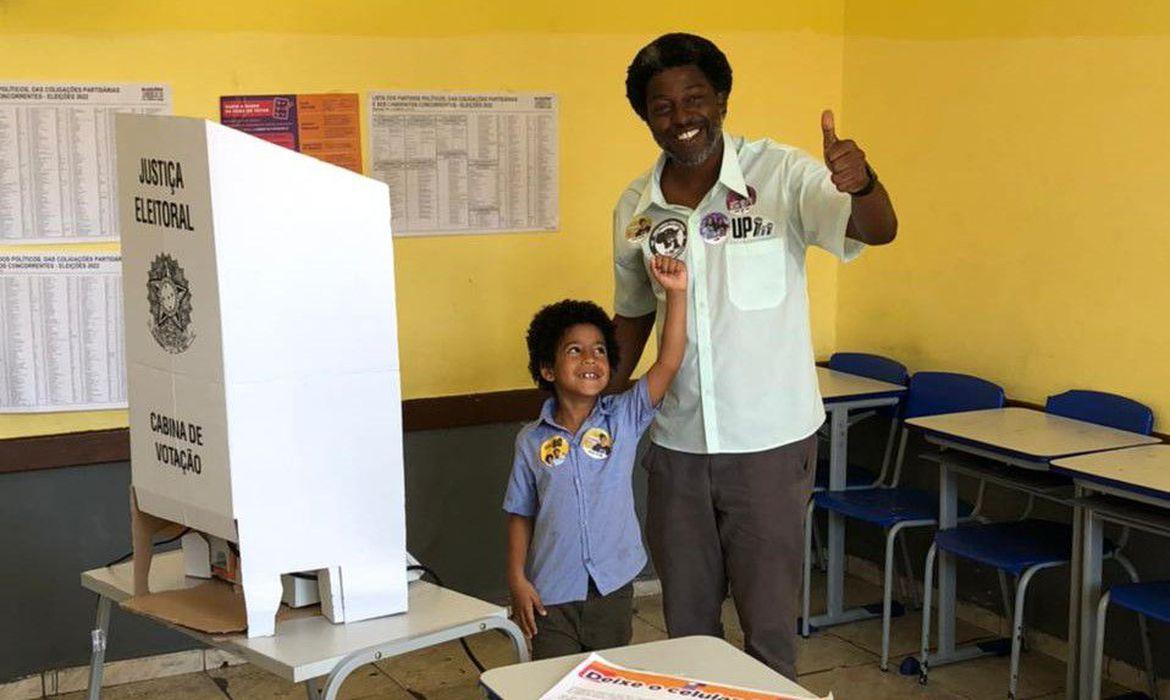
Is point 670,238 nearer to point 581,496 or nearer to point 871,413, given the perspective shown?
point 581,496

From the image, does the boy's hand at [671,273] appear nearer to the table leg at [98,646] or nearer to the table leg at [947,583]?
the table leg at [98,646]

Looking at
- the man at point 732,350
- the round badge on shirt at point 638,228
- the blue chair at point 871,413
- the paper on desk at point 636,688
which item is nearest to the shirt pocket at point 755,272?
the man at point 732,350

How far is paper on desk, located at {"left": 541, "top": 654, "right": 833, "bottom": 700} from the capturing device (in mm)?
1857

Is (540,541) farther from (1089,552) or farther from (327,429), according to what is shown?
(1089,552)

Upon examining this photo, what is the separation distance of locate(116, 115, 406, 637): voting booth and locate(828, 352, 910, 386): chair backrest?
8.56ft

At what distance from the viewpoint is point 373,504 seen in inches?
90.8

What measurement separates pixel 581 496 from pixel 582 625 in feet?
0.87

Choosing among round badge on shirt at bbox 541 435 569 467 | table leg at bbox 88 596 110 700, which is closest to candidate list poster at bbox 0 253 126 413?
table leg at bbox 88 596 110 700

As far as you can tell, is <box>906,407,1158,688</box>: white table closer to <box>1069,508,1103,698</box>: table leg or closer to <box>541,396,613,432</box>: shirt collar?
<box>1069,508,1103,698</box>: table leg

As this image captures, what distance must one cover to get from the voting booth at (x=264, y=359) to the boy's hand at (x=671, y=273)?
620mm

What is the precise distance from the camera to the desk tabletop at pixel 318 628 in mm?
2100

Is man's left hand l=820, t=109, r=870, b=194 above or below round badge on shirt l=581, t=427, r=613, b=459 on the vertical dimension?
above

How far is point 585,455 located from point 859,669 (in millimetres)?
1703

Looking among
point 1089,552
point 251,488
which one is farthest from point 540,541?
point 1089,552
